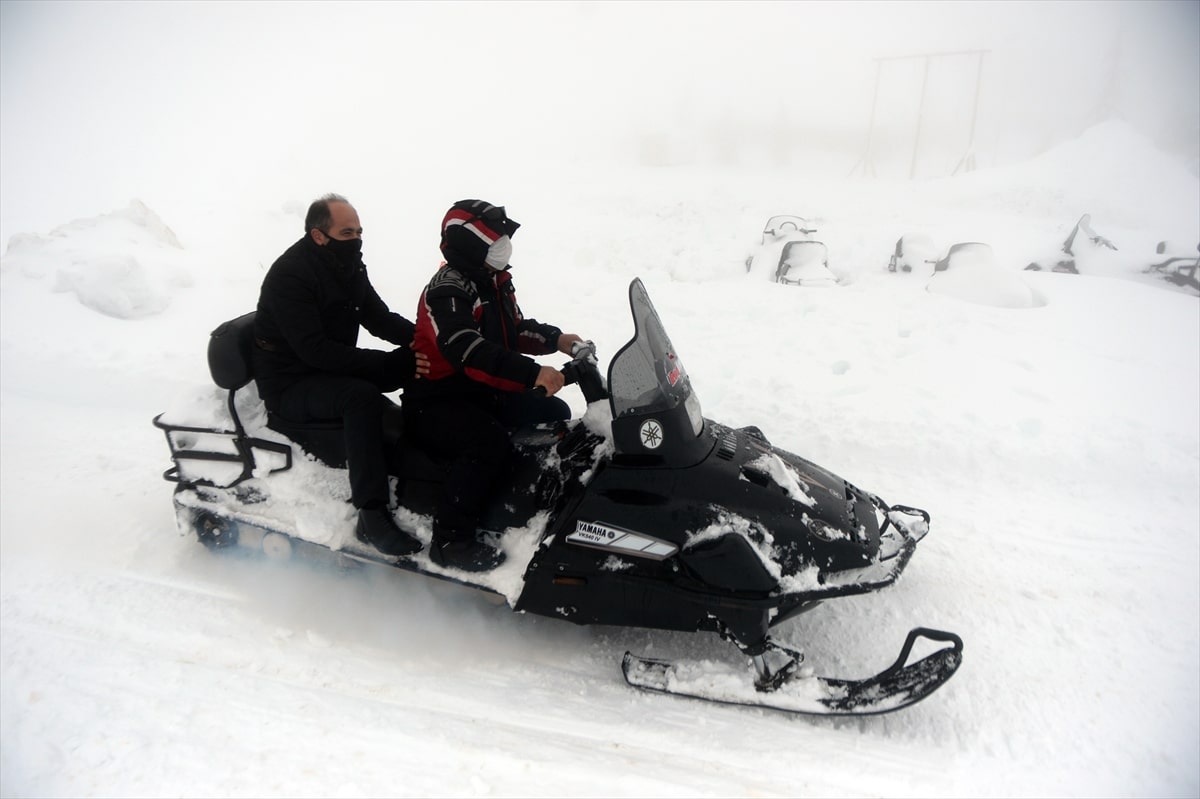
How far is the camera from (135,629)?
115 inches

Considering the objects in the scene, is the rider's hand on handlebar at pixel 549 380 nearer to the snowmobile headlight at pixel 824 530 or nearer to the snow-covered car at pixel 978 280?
the snowmobile headlight at pixel 824 530

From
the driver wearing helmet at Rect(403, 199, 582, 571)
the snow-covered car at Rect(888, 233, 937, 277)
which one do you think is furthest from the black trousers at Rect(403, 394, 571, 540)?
the snow-covered car at Rect(888, 233, 937, 277)

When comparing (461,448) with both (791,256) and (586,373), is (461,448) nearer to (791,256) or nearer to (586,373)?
(586,373)

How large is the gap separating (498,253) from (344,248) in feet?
2.49

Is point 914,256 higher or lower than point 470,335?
higher

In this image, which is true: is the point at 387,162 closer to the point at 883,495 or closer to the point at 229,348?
the point at 229,348

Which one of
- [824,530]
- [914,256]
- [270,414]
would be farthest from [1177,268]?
[270,414]

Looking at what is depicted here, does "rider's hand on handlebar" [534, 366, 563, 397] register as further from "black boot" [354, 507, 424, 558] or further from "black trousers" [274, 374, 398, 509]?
"black boot" [354, 507, 424, 558]

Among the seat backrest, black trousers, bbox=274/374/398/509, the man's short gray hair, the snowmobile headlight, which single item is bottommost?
the snowmobile headlight

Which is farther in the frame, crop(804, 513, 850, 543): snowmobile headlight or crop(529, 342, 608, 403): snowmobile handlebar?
crop(529, 342, 608, 403): snowmobile handlebar

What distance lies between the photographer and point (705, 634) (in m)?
2.95

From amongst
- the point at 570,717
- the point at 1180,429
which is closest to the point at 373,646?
the point at 570,717

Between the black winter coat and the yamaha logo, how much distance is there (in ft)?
4.00

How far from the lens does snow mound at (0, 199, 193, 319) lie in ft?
20.9
